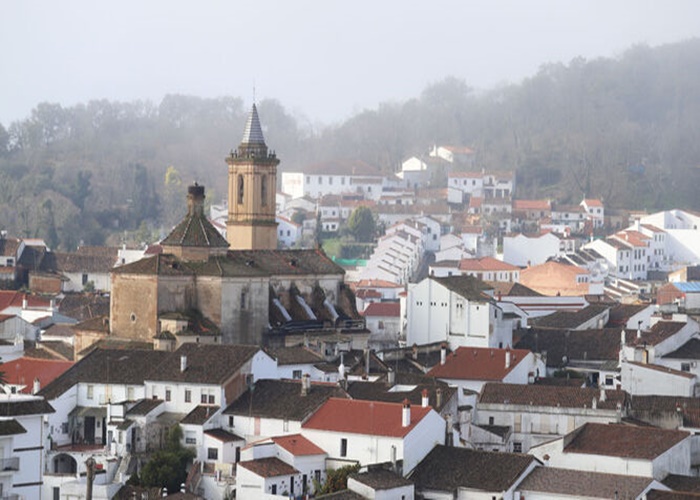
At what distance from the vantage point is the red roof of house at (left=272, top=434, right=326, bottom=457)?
47.9 metres

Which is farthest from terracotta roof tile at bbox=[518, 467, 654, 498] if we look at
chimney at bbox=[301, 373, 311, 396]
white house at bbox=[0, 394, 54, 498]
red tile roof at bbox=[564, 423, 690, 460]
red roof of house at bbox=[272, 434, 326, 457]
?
white house at bbox=[0, 394, 54, 498]

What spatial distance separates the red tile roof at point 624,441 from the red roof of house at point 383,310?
27828mm

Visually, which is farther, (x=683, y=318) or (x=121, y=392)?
(x=683, y=318)

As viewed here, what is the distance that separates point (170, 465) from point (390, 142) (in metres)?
124

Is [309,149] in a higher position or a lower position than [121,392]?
higher

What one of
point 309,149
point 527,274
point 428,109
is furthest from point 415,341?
point 428,109

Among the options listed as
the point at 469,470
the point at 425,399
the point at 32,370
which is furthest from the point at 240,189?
the point at 469,470

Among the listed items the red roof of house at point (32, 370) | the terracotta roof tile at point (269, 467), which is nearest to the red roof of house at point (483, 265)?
the red roof of house at point (32, 370)

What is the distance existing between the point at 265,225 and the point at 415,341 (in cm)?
828

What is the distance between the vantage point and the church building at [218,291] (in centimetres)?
6031

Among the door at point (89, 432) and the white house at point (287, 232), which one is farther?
the white house at point (287, 232)

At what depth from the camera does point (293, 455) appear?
156 ft

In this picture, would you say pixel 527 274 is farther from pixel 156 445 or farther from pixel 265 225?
pixel 156 445

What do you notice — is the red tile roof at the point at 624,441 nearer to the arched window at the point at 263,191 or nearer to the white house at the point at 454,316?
the white house at the point at 454,316
